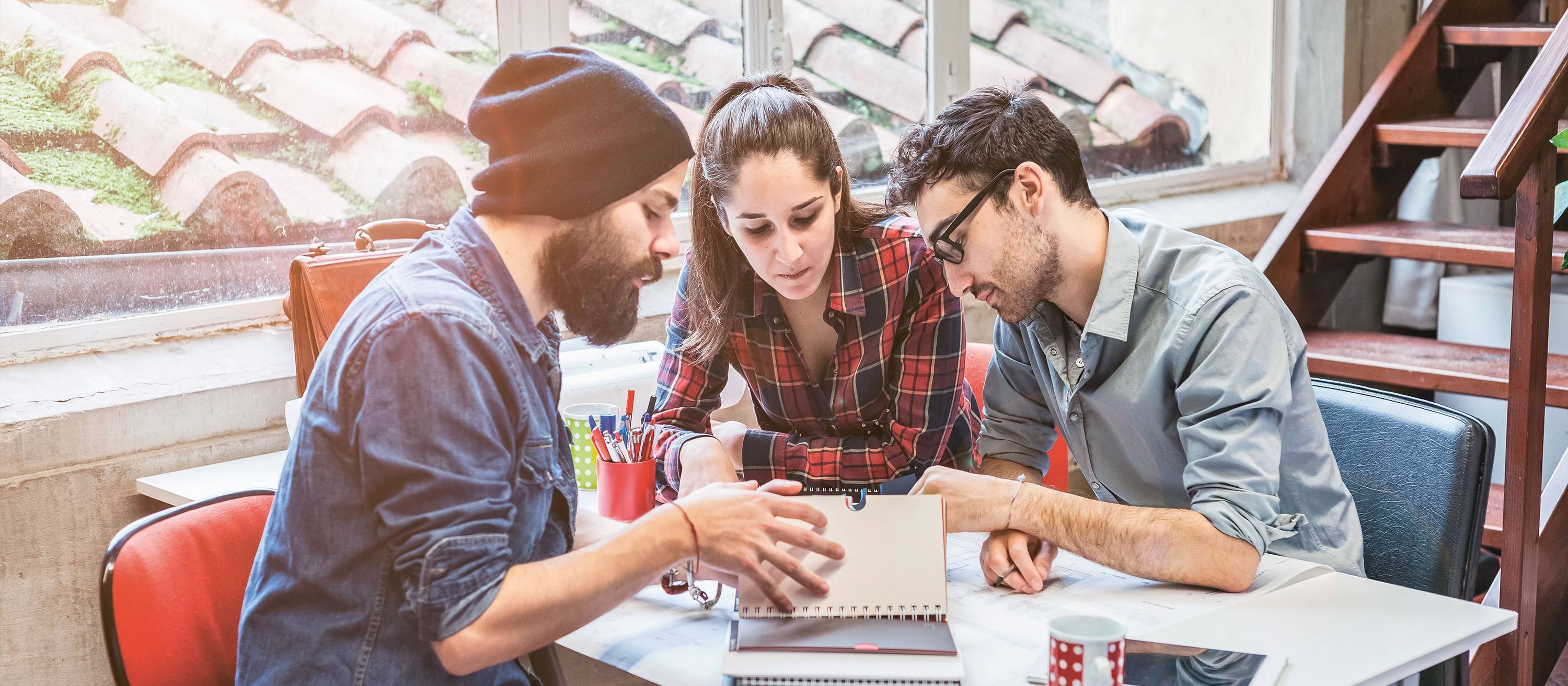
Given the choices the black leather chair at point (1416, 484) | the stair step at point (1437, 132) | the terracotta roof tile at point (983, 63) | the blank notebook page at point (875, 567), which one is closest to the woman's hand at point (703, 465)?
the blank notebook page at point (875, 567)

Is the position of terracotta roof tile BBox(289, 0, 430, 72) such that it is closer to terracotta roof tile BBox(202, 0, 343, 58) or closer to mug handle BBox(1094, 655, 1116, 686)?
terracotta roof tile BBox(202, 0, 343, 58)

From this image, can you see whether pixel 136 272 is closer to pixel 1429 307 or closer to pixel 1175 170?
pixel 1175 170

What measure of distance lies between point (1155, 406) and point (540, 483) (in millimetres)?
885

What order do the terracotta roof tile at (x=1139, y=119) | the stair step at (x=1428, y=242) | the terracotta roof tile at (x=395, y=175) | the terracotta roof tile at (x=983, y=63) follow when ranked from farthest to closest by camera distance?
the terracotta roof tile at (x=1139, y=119)
the terracotta roof tile at (x=983, y=63)
the stair step at (x=1428, y=242)
the terracotta roof tile at (x=395, y=175)

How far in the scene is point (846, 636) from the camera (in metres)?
1.36

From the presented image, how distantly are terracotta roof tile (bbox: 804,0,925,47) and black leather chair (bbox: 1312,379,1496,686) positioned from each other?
82.1 inches

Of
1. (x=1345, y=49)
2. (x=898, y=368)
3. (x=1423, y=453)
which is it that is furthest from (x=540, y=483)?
(x=1345, y=49)

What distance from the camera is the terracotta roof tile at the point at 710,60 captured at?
3197 mm

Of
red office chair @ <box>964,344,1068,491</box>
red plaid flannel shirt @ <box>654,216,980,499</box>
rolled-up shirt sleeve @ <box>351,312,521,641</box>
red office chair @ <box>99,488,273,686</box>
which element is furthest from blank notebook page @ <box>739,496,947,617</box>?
red office chair @ <box>964,344,1068,491</box>

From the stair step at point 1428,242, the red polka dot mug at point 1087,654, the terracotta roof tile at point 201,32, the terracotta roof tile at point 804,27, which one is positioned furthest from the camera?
the terracotta roof tile at point 804,27

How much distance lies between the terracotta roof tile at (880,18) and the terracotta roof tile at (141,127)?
6.10 ft

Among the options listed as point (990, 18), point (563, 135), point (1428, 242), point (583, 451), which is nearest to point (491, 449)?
point (563, 135)

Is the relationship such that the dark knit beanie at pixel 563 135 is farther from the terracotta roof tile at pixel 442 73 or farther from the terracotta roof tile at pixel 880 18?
the terracotta roof tile at pixel 880 18

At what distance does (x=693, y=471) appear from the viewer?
1837 mm
